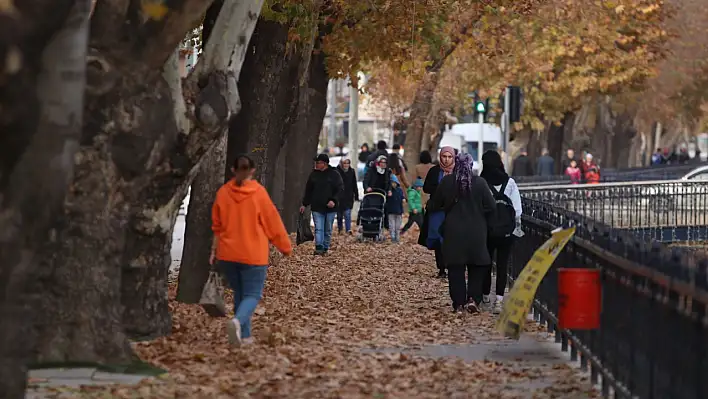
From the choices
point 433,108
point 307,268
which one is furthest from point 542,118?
point 307,268

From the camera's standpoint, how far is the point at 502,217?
16656 mm

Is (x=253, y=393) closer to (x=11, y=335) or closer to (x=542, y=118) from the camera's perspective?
(x=11, y=335)

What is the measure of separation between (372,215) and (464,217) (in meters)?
13.3

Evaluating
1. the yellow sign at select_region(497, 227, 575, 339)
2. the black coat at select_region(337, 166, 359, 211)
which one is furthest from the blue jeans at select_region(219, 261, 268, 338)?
the black coat at select_region(337, 166, 359, 211)

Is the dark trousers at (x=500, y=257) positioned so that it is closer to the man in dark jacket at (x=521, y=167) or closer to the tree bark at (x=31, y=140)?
the tree bark at (x=31, y=140)

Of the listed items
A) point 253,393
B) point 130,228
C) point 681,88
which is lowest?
point 253,393

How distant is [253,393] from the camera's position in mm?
10648

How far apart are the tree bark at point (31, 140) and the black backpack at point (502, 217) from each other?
872 cm

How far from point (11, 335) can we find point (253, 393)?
263cm

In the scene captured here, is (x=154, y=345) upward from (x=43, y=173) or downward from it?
downward

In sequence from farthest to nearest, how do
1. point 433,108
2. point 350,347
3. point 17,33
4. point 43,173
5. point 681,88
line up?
point 681,88 → point 433,108 → point 350,347 → point 43,173 → point 17,33

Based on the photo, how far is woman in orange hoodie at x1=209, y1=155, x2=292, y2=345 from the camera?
42.5 ft

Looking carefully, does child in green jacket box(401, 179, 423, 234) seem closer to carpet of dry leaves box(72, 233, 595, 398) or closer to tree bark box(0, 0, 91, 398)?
carpet of dry leaves box(72, 233, 595, 398)

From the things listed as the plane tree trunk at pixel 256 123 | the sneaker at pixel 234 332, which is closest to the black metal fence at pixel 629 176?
the plane tree trunk at pixel 256 123
